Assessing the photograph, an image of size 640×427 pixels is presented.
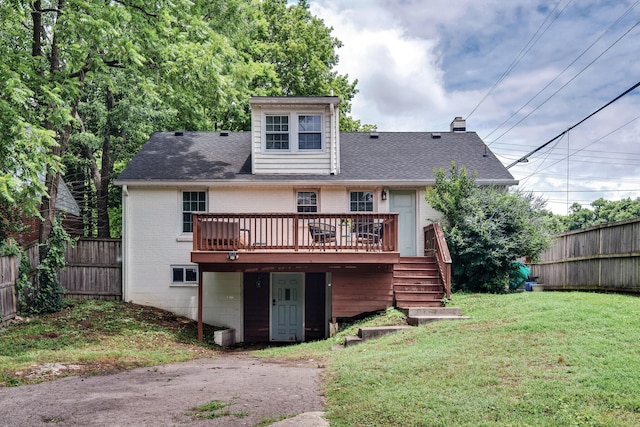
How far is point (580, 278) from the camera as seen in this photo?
42.3 feet

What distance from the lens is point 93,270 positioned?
14484mm

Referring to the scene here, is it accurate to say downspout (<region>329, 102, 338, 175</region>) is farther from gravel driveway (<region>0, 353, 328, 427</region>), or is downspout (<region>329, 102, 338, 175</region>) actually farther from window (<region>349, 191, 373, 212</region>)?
gravel driveway (<region>0, 353, 328, 427</region>)

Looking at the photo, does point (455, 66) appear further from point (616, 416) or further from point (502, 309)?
point (616, 416)

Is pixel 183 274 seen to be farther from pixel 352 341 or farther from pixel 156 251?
pixel 352 341

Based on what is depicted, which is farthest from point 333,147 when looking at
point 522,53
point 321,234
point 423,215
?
point 522,53

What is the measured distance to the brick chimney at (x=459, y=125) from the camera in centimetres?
1823

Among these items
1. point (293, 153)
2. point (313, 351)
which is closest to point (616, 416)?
point (313, 351)

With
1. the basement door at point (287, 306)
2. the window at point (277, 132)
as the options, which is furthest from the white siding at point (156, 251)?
the window at point (277, 132)

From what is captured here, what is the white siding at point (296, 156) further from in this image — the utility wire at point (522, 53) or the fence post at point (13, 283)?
the utility wire at point (522, 53)

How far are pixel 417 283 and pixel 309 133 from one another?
5.38m

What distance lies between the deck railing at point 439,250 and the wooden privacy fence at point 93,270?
882 cm

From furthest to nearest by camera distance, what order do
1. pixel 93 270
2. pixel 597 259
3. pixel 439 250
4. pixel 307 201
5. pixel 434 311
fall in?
pixel 307 201, pixel 93 270, pixel 439 250, pixel 597 259, pixel 434 311

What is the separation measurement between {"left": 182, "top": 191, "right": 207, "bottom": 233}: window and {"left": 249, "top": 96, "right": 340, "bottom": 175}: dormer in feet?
5.54

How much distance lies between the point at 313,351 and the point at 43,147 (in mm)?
6740
